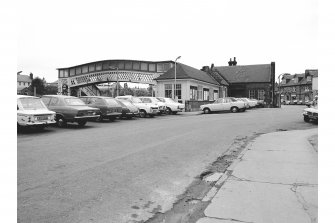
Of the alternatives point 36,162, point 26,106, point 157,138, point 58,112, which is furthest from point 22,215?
point 58,112

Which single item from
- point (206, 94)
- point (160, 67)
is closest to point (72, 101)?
point (160, 67)

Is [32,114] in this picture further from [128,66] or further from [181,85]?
[128,66]

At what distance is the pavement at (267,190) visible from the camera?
384 centimetres

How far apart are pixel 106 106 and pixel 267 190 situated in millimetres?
13727

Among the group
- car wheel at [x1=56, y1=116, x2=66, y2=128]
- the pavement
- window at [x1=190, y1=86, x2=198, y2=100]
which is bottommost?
the pavement

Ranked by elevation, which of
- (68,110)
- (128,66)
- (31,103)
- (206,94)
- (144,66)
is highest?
(128,66)

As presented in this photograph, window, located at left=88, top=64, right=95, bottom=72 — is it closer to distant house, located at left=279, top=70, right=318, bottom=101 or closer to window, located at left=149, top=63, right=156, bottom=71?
window, located at left=149, top=63, right=156, bottom=71

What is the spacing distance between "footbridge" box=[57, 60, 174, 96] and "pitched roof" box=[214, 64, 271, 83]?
18615 mm

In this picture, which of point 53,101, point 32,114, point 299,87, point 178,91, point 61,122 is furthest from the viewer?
point 299,87

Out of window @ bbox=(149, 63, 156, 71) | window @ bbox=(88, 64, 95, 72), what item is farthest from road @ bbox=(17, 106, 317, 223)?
window @ bbox=(88, 64, 95, 72)

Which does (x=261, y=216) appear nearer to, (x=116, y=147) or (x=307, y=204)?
(x=307, y=204)

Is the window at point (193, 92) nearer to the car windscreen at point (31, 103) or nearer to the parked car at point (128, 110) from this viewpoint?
the parked car at point (128, 110)

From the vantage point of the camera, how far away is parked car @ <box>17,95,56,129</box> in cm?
1152

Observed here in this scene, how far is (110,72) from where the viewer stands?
42.4m
